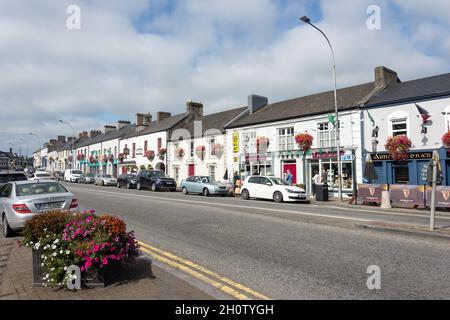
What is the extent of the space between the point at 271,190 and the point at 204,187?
6.20m

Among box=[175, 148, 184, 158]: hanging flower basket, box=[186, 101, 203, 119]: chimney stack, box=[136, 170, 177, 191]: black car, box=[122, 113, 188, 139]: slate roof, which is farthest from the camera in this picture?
box=[186, 101, 203, 119]: chimney stack

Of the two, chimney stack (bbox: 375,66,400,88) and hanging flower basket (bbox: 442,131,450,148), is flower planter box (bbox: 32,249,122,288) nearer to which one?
hanging flower basket (bbox: 442,131,450,148)

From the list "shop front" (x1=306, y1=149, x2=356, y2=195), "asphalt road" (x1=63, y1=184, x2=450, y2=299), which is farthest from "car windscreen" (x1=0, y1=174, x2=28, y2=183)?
"shop front" (x1=306, y1=149, x2=356, y2=195)

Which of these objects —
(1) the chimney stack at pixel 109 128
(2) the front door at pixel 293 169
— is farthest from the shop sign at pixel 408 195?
(1) the chimney stack at pixel 109 128

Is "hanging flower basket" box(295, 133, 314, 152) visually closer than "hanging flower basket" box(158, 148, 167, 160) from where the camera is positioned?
Yes

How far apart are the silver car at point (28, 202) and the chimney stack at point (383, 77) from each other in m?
21.9

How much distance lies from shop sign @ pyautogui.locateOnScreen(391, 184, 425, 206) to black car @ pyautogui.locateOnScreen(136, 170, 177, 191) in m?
17.8

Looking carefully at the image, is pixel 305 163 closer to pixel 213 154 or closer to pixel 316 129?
pixel 316 129

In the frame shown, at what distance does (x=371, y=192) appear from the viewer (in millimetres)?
18000

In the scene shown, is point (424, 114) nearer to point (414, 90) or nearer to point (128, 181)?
point (414, 90)

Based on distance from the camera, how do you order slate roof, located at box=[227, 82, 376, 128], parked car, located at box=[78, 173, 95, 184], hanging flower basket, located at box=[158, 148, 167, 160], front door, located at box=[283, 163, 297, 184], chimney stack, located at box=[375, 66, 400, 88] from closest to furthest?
slate roof, located at box=[227, 82, 376, 128]
chimney stack, located at box=[375, 66, 400, 88]
front door, located at box=[283, 163, 297, 184]
hanging flower basket, located at box=[158, 148, 167, 160]
parked car, located at box=[78, 173, 95, 184]

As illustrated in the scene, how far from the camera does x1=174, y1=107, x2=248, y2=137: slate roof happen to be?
1305 inches

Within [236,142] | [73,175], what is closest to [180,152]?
[236,142]
